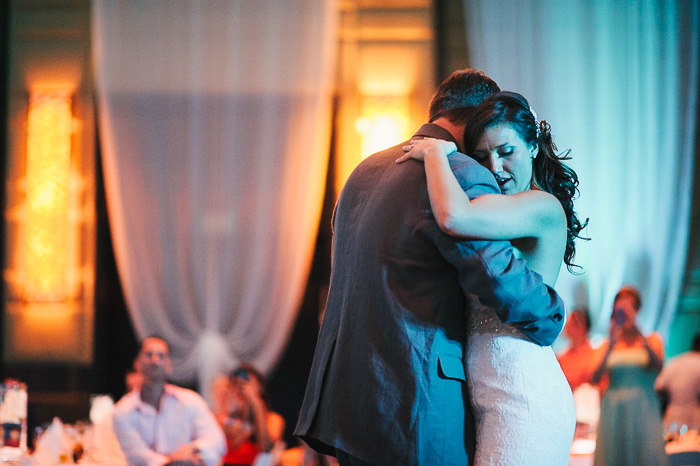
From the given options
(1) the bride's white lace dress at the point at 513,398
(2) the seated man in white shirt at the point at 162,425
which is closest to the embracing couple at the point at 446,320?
(1) the bride's white lace dress at the point at 513,398

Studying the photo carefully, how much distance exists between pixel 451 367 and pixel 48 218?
4.73 meters

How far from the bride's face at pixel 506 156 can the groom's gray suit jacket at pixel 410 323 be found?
0.11 m

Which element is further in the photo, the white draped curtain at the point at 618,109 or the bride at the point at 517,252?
→ the white draped curtain at the point at 618,109

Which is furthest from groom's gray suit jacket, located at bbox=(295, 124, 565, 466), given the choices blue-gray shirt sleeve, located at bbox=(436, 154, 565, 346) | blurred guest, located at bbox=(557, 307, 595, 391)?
blurred guest, located at bbox=(557, 307, 595, 391)

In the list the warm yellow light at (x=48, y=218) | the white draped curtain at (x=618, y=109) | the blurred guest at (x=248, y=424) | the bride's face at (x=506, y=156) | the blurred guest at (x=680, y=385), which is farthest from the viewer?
the warm yellow light at (x=48, y=218)

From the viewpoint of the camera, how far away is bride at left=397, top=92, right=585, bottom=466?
61.9 inches

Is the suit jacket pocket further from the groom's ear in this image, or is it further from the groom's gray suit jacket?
the groom's ear

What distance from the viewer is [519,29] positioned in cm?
547

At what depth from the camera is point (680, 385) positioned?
469 centimetres

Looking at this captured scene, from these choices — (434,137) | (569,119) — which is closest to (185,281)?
(569,119)

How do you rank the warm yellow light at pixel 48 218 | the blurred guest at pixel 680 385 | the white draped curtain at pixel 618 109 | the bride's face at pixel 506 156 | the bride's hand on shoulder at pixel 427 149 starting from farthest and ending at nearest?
the warm yellow light at pixel 48 218, the white draped curtain at pixel 618 109, the blurred guest at pixel 680 385, the bride's face at pixel 506 156, the bride's hand on shoulder at pixel 427 149

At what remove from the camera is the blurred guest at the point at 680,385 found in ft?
14.9

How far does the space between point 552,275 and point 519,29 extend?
4.08m

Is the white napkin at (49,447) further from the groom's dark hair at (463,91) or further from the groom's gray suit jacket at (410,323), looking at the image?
the groom's dark hair at (463,91)
